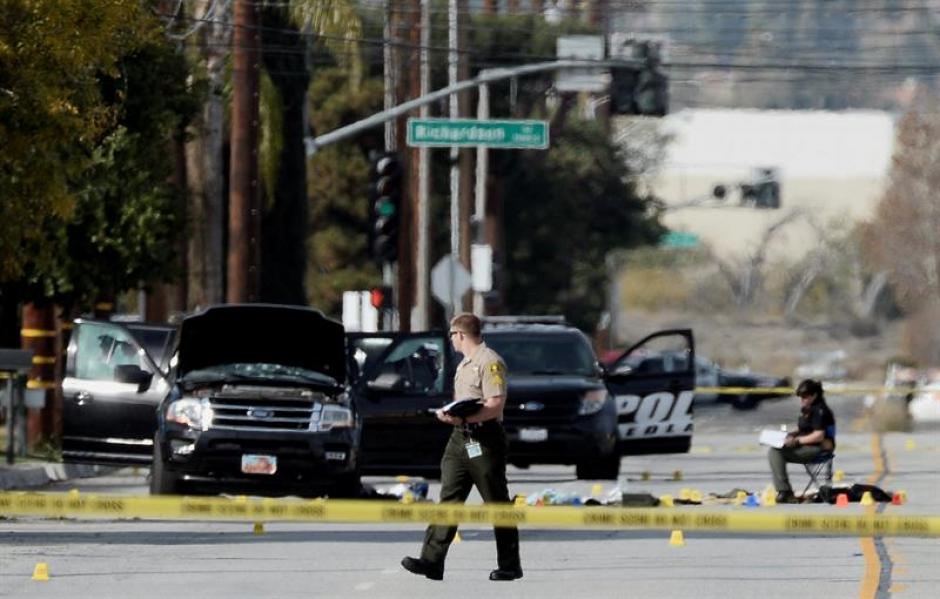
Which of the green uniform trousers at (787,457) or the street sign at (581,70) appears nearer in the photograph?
the green uniform trousers at (787,457)

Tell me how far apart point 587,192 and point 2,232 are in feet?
167

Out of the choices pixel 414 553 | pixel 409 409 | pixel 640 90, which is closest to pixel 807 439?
pixel 409 409

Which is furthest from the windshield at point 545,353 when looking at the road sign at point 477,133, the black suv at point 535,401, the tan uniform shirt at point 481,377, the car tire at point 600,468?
the tan uniform shirt at point 481,377

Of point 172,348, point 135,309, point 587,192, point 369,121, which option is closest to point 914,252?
point 587,192

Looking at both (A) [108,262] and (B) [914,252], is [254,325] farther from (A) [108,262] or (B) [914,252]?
(B) [914,252]

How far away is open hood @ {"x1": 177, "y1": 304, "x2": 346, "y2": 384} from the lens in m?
22.4

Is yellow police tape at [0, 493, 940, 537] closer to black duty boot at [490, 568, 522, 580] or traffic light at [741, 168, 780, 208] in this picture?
black duty boot at [490, 568, 522, 580]

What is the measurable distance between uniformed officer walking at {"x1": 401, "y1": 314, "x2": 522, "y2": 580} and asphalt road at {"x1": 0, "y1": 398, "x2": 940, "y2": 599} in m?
0.18

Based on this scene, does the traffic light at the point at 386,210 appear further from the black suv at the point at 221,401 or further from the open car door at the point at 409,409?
the open car door at the point at 409,409

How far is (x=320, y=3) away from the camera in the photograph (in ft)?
114

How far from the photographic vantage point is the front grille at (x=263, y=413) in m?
21.1

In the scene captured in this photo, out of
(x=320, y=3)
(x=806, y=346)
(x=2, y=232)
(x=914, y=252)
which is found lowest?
(x=806, y=346)

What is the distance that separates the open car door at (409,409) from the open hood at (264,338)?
52.7 inches

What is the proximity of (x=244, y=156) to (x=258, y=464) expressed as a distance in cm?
1169
